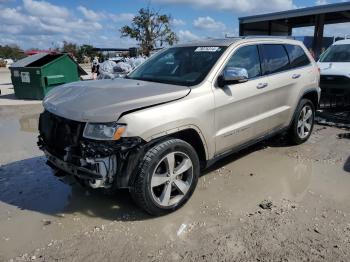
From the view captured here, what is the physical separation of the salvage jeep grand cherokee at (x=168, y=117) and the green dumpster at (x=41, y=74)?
8.22 metres

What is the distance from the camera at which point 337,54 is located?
30.7ft

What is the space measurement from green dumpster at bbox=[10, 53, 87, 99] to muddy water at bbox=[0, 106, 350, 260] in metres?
6.63

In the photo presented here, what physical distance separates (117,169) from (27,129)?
17.4ft

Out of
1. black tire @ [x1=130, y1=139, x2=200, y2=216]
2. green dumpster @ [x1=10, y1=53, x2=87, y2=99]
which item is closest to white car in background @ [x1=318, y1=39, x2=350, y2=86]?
black tire @ [x1=130, y1=139, x2=200, y2=216]

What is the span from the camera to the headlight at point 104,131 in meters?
3.30

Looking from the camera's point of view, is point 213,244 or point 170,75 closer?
point 213,244

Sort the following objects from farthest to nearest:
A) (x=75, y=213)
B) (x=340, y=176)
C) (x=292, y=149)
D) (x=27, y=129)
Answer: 1. (x=27, y=129)
2. (x=292, y=149)
3. (x=340, y=176)
4. (x=75, y=213)

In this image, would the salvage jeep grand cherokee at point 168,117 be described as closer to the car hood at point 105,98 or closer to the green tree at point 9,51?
the car hood at point 105,98

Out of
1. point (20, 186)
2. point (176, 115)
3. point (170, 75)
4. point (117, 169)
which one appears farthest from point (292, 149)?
point (20, 186)

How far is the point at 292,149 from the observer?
5973 mm

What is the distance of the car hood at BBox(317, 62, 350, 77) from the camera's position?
783 cm

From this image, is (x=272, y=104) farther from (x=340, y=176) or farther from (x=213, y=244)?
(x=213, y=244)

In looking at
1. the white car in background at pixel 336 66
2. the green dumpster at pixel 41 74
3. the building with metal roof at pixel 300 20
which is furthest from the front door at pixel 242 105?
the building with metal roof at pixel 300 20

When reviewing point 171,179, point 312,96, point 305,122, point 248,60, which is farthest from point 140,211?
point 312,96
